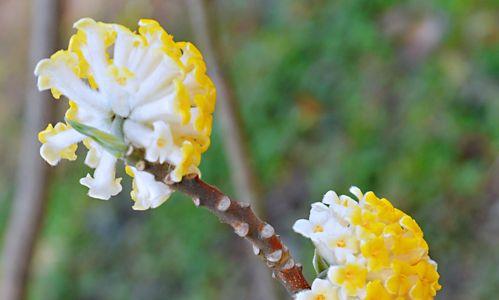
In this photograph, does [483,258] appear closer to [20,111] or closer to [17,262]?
[17,262]

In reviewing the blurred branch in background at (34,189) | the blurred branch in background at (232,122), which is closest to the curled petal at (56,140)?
the blurred branch in background at (34,189)

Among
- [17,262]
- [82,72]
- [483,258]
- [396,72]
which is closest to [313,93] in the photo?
[396,72]

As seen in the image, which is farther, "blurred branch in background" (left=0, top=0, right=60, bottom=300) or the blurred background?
the blurred background

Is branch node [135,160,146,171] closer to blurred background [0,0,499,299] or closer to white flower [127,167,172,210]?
white flower [127,167,172,210]

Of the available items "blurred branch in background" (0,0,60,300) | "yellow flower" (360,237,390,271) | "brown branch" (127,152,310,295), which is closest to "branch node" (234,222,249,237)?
"brown branch" (127,152,310,295)

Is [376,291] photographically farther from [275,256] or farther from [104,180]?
[104,180]

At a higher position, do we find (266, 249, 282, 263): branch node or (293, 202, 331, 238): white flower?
(293, 202, 331, 238): white flower

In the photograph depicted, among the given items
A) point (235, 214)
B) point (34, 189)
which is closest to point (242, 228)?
point (235, 214)
